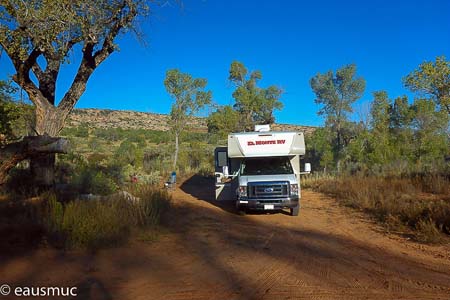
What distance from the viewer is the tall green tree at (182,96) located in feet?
92.0

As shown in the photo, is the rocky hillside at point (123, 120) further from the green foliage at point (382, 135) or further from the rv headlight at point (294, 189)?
the rv headlight at point (294, 189)

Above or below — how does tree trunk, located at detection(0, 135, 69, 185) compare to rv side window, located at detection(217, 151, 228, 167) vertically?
below

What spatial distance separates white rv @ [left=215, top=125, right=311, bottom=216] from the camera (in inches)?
464

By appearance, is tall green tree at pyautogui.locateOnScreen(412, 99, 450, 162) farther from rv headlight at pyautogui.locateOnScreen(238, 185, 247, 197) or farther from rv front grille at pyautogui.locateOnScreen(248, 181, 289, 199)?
rv headlight at pyautogui.locateOnScreen(238, 185, 247, 197)

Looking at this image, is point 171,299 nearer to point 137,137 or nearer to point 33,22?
point 33,22

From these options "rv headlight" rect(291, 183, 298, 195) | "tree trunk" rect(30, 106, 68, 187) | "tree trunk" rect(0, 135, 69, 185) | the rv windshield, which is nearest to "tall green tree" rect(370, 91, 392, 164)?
the rv windshield

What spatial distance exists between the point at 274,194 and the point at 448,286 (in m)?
6.58

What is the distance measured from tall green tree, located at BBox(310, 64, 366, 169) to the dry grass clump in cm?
1272

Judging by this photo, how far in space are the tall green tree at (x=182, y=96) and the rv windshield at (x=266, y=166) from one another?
15.5 metres

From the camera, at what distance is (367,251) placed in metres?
7.62

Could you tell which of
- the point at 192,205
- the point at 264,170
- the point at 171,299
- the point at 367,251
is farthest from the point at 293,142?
the point at 171,299

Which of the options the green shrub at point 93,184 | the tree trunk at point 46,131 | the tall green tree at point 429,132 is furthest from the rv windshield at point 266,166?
the tall green tree at point 429,132

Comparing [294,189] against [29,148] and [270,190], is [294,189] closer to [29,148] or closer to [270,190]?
[270,190]

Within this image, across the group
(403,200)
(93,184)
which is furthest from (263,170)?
(93,184)
